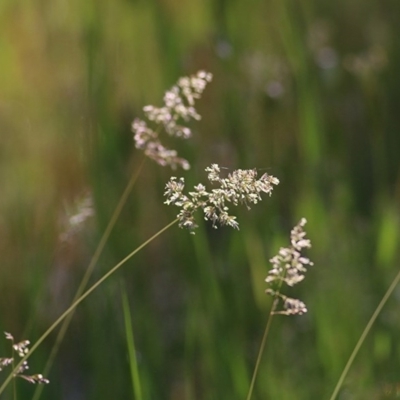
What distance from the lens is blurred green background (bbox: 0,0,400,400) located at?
1.19m

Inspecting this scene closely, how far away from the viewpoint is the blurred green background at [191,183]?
3.92 feet

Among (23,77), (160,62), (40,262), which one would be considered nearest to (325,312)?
(40,262)

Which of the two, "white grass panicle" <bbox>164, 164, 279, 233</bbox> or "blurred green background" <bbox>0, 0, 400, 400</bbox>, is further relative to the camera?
"blurred green background" <bbox>0, 0, 400, 400</bbox>

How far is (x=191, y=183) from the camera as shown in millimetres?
1300

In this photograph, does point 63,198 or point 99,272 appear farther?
point 63,198

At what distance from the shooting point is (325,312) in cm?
126

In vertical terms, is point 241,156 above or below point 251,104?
below

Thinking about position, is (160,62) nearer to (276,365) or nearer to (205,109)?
(205,109)

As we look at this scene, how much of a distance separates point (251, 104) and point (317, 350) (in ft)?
Result: 2.19

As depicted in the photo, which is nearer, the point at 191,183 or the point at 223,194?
the point at 223,194

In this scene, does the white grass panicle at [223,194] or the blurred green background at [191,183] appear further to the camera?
the blurred green background at [191,183]

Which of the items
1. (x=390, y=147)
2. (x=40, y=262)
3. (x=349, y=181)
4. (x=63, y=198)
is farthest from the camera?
(x=390, y=147)

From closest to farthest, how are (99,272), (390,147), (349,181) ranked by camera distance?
(99,272)
(349,181)
(390,147)

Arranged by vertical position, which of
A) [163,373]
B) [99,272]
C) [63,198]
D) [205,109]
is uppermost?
[205,109]
